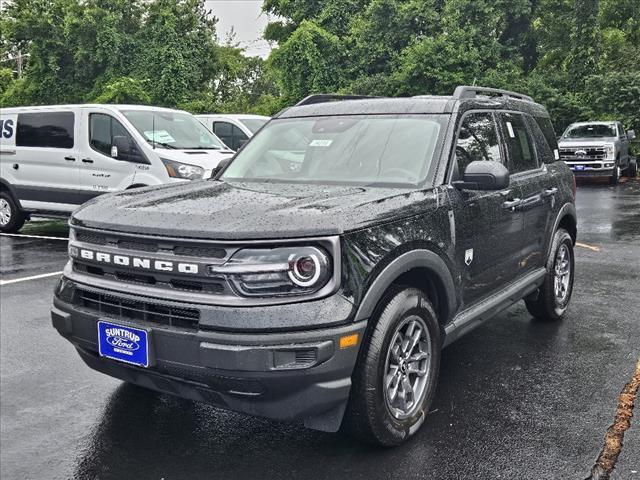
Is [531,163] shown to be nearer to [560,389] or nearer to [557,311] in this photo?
[557,311]

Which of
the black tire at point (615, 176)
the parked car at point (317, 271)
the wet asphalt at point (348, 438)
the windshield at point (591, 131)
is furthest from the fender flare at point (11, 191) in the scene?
the windshield at point (591, 131)

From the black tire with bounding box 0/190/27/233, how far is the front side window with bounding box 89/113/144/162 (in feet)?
6.55

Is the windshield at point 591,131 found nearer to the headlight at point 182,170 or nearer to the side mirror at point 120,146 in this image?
the headlight at point 182,170

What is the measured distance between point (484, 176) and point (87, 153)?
7617mm

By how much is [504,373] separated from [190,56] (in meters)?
28.8

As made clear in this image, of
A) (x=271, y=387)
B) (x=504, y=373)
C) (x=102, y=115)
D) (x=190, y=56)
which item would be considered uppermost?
(x=190, y=56)

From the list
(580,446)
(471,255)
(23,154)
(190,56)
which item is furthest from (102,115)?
(190,56)

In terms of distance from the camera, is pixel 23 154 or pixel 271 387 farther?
pixel 23 154

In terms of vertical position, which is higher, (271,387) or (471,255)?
(471,255)

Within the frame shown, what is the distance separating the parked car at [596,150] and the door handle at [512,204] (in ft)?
49.7

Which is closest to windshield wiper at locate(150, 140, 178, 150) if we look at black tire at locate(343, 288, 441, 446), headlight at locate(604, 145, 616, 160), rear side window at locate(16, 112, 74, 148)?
rear side window at locate(16, 112, 74, 148)

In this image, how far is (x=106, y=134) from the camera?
9789 millimetres

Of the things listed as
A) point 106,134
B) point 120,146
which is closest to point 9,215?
point 106,134

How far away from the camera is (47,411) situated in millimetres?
3848
